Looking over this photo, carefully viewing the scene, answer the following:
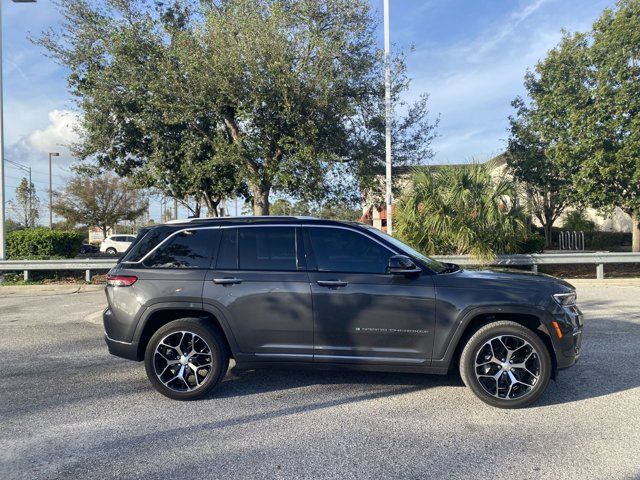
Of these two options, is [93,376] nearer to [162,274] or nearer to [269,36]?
[162,274]

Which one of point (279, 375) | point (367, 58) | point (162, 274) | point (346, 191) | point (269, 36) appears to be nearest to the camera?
point (162, 274)

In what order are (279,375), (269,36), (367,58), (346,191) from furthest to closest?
1. (346,191)
2. (367,58)
3. (269,36)
4. (279,375)

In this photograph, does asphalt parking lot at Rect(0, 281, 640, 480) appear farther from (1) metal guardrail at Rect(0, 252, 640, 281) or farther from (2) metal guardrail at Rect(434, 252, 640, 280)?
(1) metal guardrail at Rect(0, 252, 640, 281)

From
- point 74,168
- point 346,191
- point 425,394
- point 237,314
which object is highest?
point 74,168

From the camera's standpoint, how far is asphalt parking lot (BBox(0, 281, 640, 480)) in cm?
350

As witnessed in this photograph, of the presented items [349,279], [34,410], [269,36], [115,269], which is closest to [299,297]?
[349,279]

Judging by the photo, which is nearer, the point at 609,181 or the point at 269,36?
the point at 269,36

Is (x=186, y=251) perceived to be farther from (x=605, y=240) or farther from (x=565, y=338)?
(x=605, y=240)

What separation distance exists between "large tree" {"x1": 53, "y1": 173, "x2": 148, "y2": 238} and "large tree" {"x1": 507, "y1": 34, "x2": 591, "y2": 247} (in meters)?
31.1

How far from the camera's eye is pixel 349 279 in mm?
4762

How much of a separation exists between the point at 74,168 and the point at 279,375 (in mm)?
13284

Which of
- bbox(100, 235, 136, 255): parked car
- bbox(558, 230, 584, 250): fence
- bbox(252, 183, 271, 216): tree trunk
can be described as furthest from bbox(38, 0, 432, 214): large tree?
bbox(100, 235, 136, 255): parked car

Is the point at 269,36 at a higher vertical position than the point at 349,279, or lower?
higher

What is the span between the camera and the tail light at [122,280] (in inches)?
199
